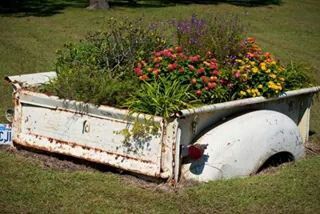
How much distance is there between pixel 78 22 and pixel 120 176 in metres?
10.9

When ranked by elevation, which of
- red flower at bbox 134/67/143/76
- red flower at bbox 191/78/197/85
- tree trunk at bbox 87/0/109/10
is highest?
red flower at bbox 134/67/143/76

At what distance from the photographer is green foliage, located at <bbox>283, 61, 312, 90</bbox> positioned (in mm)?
5996

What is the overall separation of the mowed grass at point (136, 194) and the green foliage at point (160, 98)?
657mm

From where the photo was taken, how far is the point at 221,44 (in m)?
5.99

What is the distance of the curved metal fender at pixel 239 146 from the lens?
15.5 ft

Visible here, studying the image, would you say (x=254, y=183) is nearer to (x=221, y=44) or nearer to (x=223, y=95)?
(x=223, y=95)

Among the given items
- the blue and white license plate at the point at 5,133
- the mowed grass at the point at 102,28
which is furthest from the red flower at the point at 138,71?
the mowed grass at the point at 102,28

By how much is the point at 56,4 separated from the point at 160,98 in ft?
50.2

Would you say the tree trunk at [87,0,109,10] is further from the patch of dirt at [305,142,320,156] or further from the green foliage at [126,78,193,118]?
the green foliage at [126,78,193,118]

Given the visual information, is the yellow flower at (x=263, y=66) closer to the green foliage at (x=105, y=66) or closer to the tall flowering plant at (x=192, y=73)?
the tall flowering plant at (x=192, y=73)

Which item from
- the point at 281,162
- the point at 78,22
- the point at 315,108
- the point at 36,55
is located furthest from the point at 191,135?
the point at 78,22

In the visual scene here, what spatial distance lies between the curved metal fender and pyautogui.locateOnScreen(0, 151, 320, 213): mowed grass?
0.34ft


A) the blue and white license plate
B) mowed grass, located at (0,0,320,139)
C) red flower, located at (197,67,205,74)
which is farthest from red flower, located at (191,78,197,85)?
mowed grass, located at (0,0,320,139)

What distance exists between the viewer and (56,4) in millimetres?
19125
